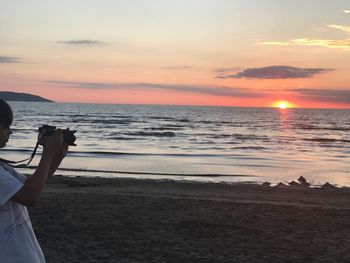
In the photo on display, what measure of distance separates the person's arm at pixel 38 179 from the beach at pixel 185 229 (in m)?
4.14

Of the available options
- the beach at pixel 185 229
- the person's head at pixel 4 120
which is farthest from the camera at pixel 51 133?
the beach at pixel 185 229

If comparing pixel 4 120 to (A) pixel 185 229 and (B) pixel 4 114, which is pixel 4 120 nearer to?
(B) pixel 4 114

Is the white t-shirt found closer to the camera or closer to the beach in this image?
the camera

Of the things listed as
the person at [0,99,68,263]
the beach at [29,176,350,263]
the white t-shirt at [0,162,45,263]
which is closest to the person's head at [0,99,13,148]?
the person at [0,99,68,263]

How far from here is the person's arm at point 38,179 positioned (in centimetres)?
216

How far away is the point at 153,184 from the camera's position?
14430 millimetres

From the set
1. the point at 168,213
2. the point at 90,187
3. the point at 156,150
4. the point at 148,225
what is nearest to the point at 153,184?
the point at 90,187

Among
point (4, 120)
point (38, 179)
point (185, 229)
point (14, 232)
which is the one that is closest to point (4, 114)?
point (4, 120)

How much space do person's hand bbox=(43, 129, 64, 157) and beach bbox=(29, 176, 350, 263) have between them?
4.16 meters

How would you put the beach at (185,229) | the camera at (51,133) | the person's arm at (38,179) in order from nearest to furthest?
the person's arm at (38,179) < the camera at (51,133) < the beach at (185,229)

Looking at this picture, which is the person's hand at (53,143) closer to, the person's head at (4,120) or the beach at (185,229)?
the person's head at (4,120)

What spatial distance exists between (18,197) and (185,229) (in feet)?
18.7

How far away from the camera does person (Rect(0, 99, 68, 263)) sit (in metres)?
2.17

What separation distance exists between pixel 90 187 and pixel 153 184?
207 centimetres
